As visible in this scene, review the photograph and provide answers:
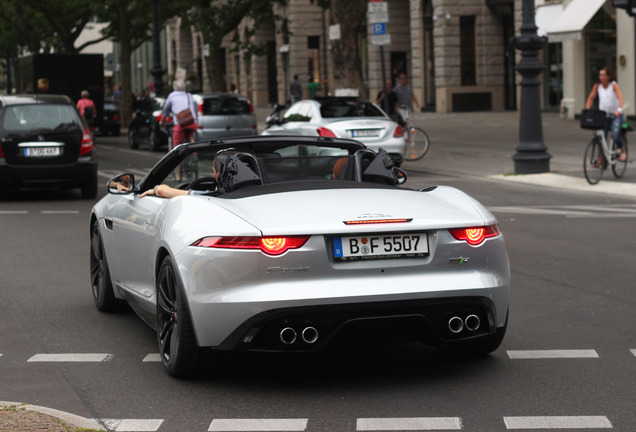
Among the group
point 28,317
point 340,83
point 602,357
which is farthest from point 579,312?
point 340,83

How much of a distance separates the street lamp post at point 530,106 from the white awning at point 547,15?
56.5 feet

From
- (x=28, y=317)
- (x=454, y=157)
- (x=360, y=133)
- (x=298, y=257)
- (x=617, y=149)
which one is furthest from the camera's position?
(x=454, y=157)

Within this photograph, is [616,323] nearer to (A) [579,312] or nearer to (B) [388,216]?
(A) [579,312]

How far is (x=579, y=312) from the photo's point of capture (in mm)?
7902

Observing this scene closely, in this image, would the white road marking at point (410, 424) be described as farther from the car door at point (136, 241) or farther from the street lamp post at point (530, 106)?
the street lamp post at point (530, 106)

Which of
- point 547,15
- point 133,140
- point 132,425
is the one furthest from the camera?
point 547,15

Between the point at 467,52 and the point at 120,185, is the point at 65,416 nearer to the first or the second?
the point at 120,185

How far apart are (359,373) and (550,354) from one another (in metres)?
1.12

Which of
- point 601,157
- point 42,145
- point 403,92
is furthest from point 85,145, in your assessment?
point 403,92

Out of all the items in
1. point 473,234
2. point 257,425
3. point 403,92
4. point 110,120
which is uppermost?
point 403,92

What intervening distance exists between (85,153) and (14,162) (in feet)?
3.46

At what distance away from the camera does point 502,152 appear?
25875mm

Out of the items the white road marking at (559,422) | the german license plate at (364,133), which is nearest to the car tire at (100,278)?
the white road marking at (559,422)

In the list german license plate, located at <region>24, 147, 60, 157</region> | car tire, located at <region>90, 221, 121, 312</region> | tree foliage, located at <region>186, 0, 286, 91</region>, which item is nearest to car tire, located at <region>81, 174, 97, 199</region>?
german license plate, located at <region>24, 147, 60, 157</region>
